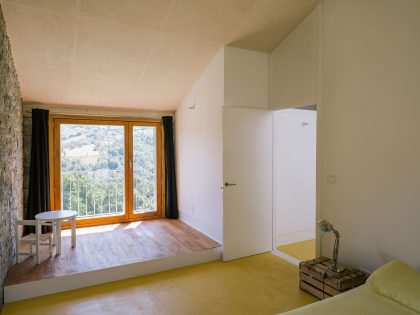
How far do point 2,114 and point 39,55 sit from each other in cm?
94

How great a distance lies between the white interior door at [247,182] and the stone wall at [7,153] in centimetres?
236

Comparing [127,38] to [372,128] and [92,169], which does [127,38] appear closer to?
[92,169]

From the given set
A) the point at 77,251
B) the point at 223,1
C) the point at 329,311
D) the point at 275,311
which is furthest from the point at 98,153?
the point at 329,311

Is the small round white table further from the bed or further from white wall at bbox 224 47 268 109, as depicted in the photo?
the bed

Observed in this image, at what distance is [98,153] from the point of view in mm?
5059

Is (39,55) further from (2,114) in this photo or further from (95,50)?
(2,114)

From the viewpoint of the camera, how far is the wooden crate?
2.61 m

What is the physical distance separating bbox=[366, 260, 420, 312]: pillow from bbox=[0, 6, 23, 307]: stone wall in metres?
3.16

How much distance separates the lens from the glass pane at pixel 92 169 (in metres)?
4.85

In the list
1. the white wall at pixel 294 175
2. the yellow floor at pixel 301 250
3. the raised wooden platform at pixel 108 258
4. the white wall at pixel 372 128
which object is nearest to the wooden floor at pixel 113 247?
the raised wooden platform at pixel 108 258

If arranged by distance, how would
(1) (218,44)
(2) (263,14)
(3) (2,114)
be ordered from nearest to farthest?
(3) (2,114)
(2) (263,14)
(1) (218,44)

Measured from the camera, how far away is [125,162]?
17.1 ft

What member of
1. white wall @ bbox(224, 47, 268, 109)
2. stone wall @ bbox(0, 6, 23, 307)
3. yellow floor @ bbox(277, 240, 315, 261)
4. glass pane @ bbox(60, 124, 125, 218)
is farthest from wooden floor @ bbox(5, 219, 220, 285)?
white wall @ bbox(224, 47, 268, 109)

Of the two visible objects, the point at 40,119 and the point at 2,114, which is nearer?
the point at 2,114
